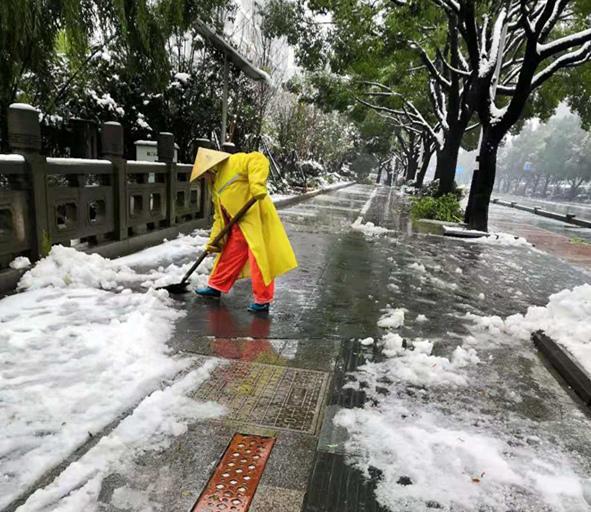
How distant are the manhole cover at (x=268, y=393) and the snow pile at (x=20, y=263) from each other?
9.28 ft

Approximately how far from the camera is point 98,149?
33.5 feet

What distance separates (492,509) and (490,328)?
279 cm

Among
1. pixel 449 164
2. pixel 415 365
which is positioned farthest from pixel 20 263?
pixel 449 164

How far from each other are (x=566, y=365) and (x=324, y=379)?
2046mm

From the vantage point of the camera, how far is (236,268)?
484 cm

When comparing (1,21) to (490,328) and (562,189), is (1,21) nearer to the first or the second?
A: (490,328)

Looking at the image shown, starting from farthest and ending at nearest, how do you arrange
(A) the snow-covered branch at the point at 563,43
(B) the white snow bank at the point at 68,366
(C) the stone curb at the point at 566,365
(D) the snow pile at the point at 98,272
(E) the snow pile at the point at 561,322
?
(A) the snow-covered branch at the point at 563,43 < (D) the snow pile at the point at 98,272 < (E) the snow pile at the point at 561,322 < (C) the stone curb at the point at 566,365 < (B) the white snow bank at the point at 68,366

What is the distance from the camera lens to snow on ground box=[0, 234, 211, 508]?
2.40 meters

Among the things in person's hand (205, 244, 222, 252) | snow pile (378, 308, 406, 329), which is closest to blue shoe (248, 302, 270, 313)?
person's hand (205, 244, 222, 252)

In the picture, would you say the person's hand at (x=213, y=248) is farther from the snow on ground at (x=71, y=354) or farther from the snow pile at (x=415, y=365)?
the snow pile at (x=415, y=365)

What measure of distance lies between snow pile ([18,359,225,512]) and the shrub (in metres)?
12.9

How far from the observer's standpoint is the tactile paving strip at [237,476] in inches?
81.7

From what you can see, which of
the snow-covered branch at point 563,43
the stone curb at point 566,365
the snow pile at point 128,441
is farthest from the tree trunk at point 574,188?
the snow pile at point 128,441

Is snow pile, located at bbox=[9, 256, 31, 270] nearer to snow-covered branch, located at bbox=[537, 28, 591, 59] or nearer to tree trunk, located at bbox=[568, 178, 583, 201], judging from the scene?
snow-covered branch, located at bbox=[537, 28, 591, 59]
